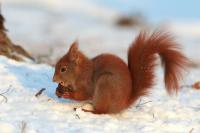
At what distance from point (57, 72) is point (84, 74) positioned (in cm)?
23

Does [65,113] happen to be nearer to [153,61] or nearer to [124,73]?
[124,73]

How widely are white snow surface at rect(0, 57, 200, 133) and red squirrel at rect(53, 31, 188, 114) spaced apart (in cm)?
12

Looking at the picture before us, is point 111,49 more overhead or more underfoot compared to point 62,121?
more overhead

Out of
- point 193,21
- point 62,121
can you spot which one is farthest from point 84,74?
point 193,21

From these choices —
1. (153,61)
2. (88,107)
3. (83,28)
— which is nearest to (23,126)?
(88,107)

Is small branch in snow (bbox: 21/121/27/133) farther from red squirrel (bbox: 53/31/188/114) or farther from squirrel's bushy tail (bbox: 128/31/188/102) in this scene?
squirrel's bushy tail (bbox: 128/31/188/102)

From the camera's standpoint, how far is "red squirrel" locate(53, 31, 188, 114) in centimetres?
517

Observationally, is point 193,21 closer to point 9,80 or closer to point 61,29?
point 61,29

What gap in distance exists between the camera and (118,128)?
16.0 ft

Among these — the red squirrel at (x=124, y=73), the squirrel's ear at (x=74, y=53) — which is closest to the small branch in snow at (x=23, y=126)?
the red squirrel at (x=124, y=73)

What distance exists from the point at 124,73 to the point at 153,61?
279mm

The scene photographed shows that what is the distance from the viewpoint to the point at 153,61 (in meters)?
5.33

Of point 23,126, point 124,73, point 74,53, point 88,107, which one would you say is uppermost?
point 74,53

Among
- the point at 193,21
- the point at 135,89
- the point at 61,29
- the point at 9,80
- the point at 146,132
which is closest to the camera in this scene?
the point at 146,132
